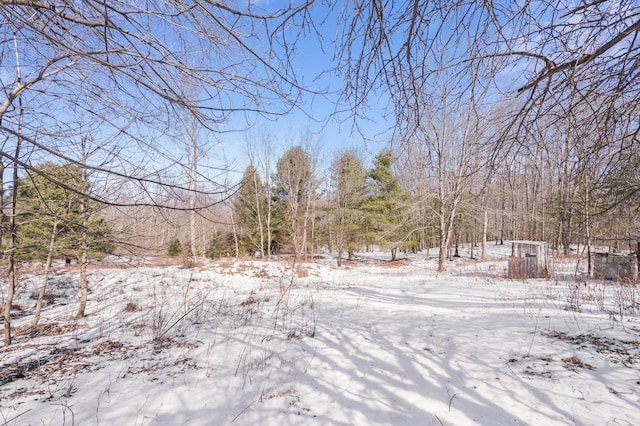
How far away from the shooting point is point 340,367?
322 centimetres

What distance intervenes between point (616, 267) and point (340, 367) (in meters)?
9.84

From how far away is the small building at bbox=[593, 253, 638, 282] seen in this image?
8125 mm

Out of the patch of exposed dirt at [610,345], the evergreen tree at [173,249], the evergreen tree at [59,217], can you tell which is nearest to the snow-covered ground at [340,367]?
the patch of exposed dirt at [610,345]

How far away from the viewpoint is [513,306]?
5.65m

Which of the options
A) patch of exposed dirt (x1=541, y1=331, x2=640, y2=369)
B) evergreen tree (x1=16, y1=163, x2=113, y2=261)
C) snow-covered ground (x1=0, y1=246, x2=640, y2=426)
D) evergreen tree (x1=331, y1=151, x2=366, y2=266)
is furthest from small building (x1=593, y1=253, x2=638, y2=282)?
evergreen tree (x1=331, y1=151, x2=366, y2=266)

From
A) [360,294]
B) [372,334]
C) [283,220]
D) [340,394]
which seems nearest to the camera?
[340,394]

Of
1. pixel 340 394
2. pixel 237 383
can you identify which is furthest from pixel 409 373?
pixel 237 383

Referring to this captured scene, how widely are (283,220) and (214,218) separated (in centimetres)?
2132

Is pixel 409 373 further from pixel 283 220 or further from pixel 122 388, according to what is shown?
pixel 283 220

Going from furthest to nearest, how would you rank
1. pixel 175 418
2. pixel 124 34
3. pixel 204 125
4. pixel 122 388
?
pixel 122 388 → pixel 175 418 → pixel 204 125 → pixel 124 34

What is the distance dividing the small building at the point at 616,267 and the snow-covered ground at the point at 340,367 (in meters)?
3.31

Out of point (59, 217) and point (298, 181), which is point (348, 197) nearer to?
point (298, 181)

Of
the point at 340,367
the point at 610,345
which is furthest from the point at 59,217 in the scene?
the point at 610,345

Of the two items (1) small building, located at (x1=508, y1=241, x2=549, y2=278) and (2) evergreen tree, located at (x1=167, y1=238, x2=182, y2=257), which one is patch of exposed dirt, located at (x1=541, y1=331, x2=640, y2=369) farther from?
(1) small building, located at (x1=508, y1=241, x2=549, y2=278)
